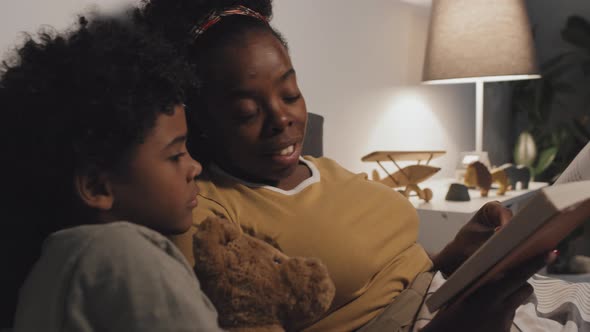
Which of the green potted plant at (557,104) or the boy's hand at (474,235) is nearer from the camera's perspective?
the boy's hand at (474,235)

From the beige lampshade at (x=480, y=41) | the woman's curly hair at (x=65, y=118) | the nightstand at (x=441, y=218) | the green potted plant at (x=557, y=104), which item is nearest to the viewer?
the woman's curly hair at (x=65, y=118)

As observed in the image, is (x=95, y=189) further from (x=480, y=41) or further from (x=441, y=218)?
(x=480, y=41)

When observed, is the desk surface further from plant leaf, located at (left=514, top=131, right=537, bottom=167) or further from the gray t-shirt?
the gray t-shirt

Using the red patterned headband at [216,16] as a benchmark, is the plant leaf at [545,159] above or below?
below

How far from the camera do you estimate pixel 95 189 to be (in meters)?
0.57

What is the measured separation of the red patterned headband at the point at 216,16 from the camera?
0.81 metres

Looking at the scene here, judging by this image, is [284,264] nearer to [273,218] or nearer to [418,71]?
[273,218]

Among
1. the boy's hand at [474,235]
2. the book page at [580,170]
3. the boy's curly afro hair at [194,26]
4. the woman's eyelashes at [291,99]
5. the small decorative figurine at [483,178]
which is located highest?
the boy's curly afro hair at [194,26]

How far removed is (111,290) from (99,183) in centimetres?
17

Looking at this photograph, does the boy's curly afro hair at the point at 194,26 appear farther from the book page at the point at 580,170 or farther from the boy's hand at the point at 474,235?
the book page at the point at 580,170

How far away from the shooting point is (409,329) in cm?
75

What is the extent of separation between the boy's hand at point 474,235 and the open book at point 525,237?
0.26 m

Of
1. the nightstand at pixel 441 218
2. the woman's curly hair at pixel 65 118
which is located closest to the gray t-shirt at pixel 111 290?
the woman's curly hair at pixel 65 118

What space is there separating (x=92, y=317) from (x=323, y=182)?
491 millimetres
